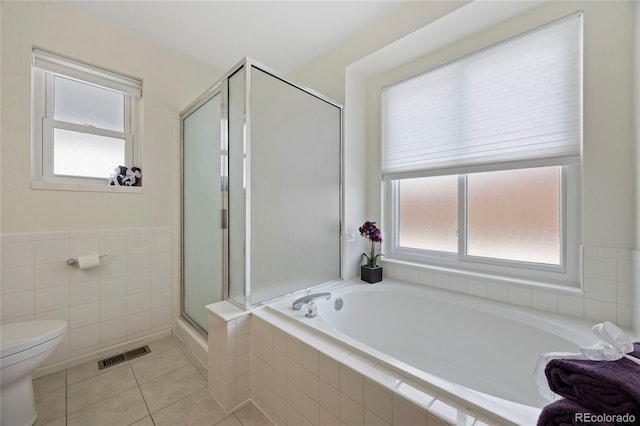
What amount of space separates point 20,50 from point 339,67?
2.18m

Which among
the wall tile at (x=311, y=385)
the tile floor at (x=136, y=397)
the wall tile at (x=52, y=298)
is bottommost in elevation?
the tile floor at (x=136, y=397)

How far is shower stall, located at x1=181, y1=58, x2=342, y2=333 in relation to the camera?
1484 mm

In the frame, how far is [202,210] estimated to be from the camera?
1.95 m

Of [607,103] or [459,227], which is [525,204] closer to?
[459,227]

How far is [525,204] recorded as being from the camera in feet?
5.27

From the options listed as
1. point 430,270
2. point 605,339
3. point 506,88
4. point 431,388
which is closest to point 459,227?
point 430,270

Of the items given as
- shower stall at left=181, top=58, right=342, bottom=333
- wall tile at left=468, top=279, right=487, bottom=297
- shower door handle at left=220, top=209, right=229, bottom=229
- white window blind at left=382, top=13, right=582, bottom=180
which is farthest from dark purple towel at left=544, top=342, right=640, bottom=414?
shower door handle at left=220, top=209, right=229, bottom=229

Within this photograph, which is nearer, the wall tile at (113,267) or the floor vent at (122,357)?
the floor vent at (122,357)

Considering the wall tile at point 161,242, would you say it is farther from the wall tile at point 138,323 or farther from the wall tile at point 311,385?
the wall tile at point 311,385

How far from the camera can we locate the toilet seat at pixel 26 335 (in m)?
1.17

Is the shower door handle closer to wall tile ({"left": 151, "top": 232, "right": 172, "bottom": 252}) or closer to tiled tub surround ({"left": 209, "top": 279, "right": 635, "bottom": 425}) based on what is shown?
tiled tub surround ({"left": 209, "top": 279, "right": 635, "bottom": 425})

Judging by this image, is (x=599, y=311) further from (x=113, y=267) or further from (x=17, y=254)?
(x=17, y=254)

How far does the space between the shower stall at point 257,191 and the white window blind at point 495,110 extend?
623mm

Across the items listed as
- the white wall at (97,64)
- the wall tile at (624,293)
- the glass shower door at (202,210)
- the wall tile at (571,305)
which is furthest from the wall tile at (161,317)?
the wall tile at (624,293)
